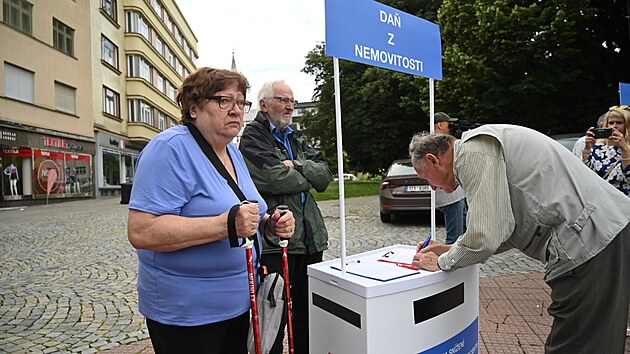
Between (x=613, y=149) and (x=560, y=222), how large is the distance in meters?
2.67

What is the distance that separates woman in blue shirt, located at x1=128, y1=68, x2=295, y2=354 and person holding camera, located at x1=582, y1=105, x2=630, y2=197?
3.33 metres

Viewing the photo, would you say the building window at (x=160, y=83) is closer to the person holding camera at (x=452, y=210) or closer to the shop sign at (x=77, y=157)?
the shop sign at (x=77, y=157)

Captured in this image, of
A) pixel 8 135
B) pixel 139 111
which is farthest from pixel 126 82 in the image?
pixel 8 135

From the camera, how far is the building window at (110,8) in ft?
84.6

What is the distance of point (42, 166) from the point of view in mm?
19281

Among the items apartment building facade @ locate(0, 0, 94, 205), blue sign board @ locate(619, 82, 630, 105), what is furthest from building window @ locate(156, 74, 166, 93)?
blue sign board @ locate(619, 82, 630, 105)

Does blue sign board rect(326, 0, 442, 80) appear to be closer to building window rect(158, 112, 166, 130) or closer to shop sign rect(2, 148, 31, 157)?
shop sign rect(2, 148, 31, 157)

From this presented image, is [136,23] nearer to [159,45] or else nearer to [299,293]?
[159,45]

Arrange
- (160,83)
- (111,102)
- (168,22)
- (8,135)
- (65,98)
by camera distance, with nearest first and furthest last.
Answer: (8,135) < (65,98) < (111,102) < (160,83) < (168,22)

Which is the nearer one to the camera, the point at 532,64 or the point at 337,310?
the point at 337,310

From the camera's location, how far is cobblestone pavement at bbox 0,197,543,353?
3.75 meters

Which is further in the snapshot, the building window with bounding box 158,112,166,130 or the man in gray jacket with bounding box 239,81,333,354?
the building window with bounding box 158,112,166,130

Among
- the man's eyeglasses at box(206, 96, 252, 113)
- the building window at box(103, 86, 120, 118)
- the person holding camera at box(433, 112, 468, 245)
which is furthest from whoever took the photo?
the building window at box(103, 86, 120, 118)

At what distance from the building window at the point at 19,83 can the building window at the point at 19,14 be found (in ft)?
5.65
